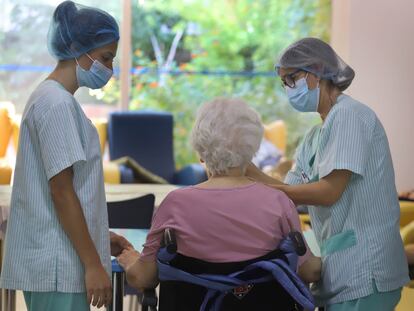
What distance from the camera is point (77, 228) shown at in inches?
85.4

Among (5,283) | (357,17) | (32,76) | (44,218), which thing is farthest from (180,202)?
(32,76)

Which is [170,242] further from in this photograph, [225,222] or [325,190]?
[325,190]

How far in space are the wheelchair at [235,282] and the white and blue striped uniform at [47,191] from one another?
9.7 inches

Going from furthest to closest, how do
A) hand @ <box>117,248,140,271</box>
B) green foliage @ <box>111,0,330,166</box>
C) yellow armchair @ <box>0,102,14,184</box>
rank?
1. green foliage @ <box>111,0,330,166</box>
2. yellow armchair @ <box>0,102,14,184</box>
3. hand @ <box>117,248,140,271</box>

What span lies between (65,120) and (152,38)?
19.9 feet

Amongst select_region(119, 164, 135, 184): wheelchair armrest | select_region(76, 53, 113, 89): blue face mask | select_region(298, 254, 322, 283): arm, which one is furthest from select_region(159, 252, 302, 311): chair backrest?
select_region(119, 164, 135, 184): wheelchair armrest

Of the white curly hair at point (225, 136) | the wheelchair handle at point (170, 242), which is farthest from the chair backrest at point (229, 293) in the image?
the white curly hair at point (225, 136)

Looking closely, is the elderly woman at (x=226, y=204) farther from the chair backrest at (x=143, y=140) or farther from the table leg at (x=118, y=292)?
the chair backrest at (x=143, y=140)

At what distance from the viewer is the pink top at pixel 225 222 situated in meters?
2.28

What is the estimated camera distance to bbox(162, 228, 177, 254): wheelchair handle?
2283mm

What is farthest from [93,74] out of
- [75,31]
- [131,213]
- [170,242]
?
[131,213]

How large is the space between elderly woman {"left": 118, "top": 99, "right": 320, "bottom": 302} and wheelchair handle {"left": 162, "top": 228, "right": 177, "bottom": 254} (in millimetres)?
22

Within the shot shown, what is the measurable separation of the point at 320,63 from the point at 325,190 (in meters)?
0.42

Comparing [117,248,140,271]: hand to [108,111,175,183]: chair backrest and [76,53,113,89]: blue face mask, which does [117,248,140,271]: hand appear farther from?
[108,111,175,183]: chair backrest
